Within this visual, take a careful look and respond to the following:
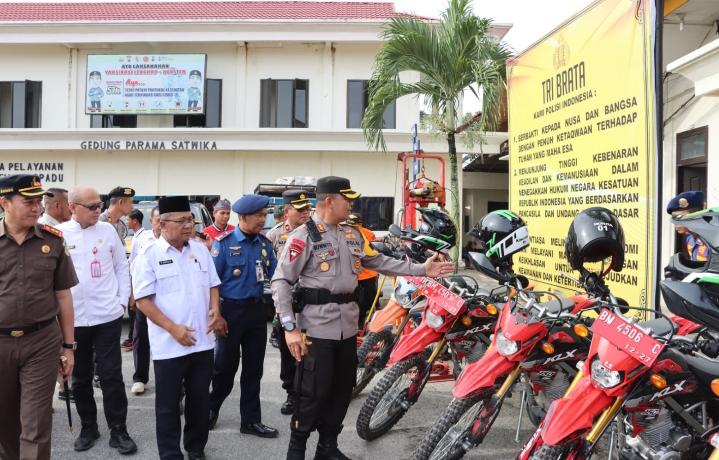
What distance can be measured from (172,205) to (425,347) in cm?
200

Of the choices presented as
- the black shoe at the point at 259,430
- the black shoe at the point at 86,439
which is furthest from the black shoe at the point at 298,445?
the black shoe at the point at 86,439

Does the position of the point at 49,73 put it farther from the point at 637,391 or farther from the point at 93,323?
the point at 637,391

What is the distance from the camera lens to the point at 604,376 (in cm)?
240

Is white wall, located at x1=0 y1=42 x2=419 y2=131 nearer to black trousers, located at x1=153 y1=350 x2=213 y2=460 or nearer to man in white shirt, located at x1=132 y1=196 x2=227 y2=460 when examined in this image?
→ man in white shirt, located at x1=132 y1=196 x2=227 y2=460

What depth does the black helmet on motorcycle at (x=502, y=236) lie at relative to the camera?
353 cm

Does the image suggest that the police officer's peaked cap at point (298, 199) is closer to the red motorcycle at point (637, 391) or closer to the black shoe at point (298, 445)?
the black shoe at point (298, 445)

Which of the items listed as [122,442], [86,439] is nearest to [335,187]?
[122,442]

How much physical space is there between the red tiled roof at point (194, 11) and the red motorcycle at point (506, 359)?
1554cm

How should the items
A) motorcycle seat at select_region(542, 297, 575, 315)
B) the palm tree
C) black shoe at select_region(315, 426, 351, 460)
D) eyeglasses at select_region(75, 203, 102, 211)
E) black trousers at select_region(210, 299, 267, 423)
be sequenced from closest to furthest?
motorcycle seat at select_region(542, 297, 575, 315)
black shoe at select_region(315, 426, 351, 460)
eyeglasses at select_region(75, 203, 102, 211)
black trousers at select_region(210, 299, 267, 423)
the palm tree

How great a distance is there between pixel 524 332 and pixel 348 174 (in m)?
14.5

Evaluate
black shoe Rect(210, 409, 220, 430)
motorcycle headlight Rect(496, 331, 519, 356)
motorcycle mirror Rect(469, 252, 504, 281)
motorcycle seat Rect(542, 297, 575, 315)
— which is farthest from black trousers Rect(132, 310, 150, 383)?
motorcycle seat Rect(542, 297, 575, 315)

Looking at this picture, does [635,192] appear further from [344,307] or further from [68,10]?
[68,10]

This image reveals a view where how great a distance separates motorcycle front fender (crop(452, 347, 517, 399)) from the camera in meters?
3.01

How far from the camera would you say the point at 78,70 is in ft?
57.4
